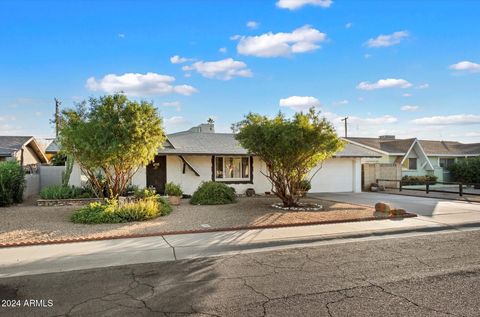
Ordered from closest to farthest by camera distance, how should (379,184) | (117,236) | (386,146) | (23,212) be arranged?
1. (117,236)
2. (23,212)
3. (379,184)
4. (386,146)

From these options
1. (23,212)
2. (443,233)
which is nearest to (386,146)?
(443,233)

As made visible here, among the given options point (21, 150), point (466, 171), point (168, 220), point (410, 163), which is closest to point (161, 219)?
point (168, 220)

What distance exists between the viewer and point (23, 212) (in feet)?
43.2

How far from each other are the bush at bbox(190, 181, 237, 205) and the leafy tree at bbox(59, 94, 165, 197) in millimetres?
3727

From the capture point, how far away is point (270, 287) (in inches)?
219

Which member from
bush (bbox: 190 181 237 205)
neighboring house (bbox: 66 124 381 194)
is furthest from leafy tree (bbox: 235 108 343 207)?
neighboring house (bbox: 66 124 381 194)

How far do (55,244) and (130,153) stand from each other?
14.8 feet

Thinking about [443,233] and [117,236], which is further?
[443,233]

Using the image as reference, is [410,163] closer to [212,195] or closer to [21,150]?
[212,195]

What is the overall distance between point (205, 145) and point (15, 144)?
15534 mm

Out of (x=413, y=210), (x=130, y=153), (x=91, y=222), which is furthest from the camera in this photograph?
(x=413, y=210)

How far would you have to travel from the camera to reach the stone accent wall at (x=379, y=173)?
84.5ft

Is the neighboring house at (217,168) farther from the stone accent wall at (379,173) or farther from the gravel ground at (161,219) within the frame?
the gravel ground at (161,219)

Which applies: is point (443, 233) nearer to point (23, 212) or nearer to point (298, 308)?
point (298, 308)
